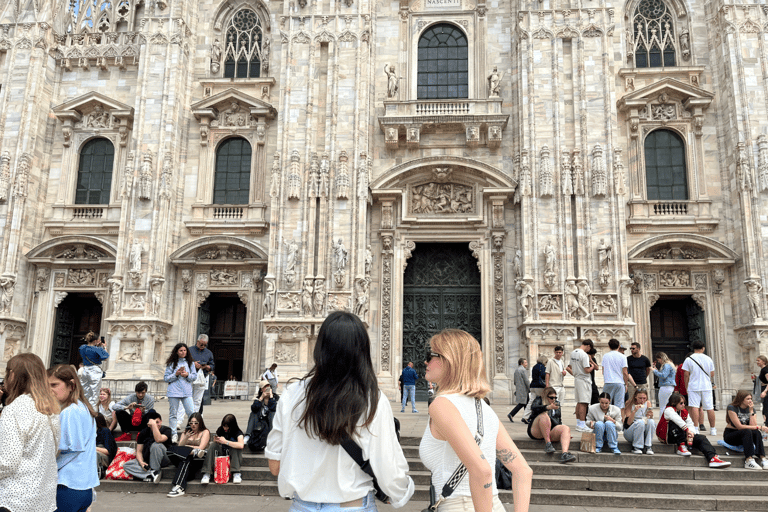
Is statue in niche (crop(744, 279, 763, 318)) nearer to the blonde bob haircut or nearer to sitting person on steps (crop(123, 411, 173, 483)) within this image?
sitting person on steps (crop(123, 411, 173, 483))

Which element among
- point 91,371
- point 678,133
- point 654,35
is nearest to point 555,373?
point 91,371

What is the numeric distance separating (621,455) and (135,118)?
18734mm

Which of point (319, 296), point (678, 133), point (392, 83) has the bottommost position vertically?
point (319, 296)

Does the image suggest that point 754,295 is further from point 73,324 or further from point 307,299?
point 73,324

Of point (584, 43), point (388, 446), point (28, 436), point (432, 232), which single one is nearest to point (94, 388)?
point (28, 436)

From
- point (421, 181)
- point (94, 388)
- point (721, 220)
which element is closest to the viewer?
point (94, 388)

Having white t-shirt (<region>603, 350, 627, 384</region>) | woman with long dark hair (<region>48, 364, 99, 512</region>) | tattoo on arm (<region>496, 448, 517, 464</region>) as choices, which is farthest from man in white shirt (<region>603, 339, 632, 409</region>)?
woman with long dark hair (<region>48, 364, 99, 512</region>)

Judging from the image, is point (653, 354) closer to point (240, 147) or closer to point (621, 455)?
point (621, 455)

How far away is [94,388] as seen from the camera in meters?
11.9

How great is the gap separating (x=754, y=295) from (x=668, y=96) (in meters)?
7.16

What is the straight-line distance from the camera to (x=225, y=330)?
21.9 m

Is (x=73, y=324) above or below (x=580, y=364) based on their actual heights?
above

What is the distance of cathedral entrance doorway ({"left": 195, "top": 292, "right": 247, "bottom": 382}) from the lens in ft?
69.9

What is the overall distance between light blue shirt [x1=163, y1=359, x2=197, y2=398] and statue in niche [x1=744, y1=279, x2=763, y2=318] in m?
16.1
